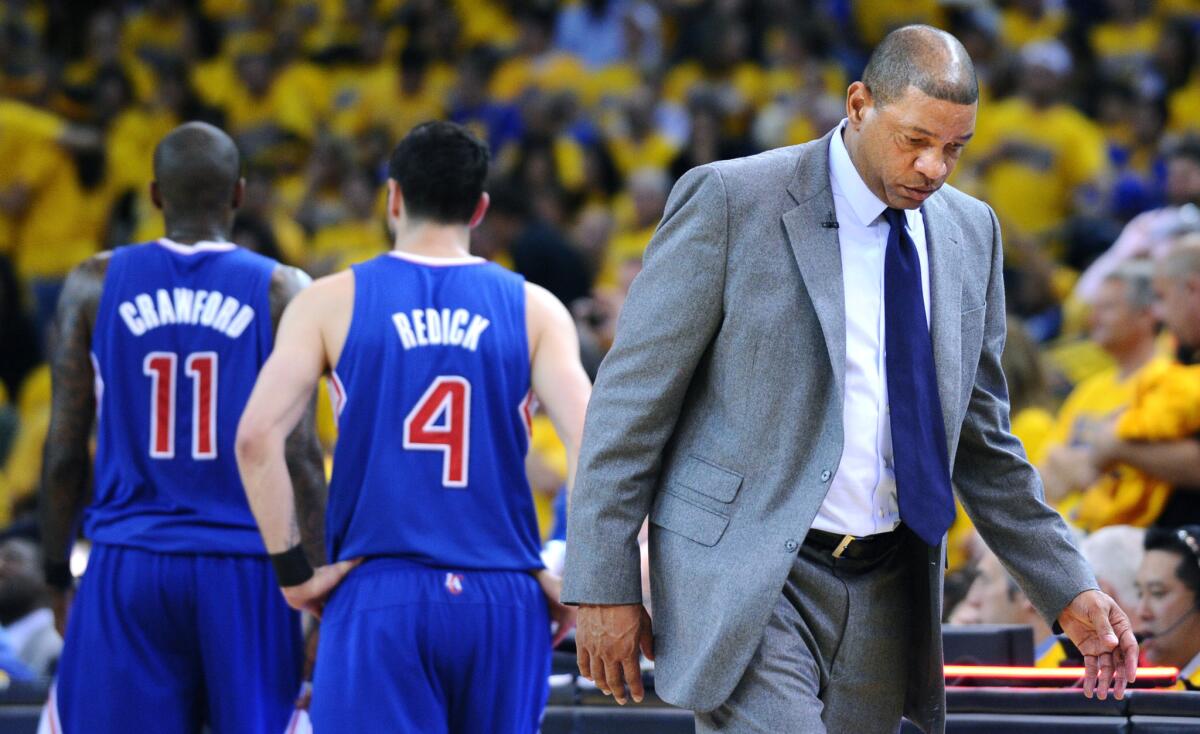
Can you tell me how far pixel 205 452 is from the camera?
4668 millimetres

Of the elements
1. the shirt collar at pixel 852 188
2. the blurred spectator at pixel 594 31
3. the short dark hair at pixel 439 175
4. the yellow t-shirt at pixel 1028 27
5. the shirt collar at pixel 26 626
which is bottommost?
the shirt collar at pixel 26 626

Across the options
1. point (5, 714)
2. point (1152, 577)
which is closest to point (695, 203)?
point (1152, 577)

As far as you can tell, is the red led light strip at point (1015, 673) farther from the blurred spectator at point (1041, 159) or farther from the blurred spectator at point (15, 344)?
the blurred spectator at point (15, 344)

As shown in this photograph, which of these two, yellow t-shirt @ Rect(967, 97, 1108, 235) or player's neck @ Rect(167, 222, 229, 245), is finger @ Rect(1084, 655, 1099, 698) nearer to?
player's neck @ Rect(167, 222, 229, 245)

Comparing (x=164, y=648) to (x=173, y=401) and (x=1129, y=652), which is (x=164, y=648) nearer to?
(x=173, y=401)

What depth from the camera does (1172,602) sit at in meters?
5.16

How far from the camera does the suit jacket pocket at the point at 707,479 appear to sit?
3.14m

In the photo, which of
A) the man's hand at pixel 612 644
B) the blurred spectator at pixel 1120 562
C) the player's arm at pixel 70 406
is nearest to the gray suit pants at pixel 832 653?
the man's hand at pixel 612 644

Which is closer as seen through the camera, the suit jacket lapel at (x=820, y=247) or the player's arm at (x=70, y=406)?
the suit jacket lapel at (x=820, y=247)

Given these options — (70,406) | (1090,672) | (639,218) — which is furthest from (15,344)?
(1090,672)

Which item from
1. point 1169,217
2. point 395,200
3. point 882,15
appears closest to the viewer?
point 395,200

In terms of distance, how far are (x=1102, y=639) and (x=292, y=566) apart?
6.46ft

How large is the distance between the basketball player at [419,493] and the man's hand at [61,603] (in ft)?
3.35

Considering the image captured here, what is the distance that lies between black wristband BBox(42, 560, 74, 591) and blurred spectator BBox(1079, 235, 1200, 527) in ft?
11.2
